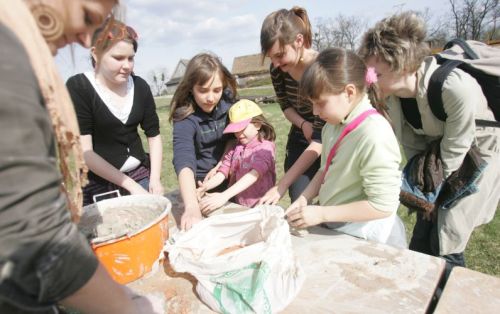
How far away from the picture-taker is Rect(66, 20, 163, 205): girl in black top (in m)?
1.93

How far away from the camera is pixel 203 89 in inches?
79.5

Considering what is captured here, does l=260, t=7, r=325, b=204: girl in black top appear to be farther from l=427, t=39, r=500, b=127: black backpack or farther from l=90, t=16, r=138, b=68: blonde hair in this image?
l=90, t=16, r=138, b=68: blonde hair

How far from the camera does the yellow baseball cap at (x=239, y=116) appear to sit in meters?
2.06

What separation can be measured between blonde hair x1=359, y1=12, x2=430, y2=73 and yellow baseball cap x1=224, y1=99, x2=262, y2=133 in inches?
30.2

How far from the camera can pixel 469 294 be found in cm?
105

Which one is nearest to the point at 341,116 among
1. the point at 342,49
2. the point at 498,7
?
the point at 342,49

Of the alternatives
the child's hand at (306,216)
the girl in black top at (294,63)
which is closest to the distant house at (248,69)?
the girl in black top at (294,63)

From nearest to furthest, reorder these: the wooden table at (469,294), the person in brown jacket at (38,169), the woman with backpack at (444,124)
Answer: the person in brown jacket at (38,169), the wooden table at (469,294), the woman with backpack at (444,124)

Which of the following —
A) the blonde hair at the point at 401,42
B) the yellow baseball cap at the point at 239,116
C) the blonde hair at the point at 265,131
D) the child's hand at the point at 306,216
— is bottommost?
the child's hand at the point at 306,216

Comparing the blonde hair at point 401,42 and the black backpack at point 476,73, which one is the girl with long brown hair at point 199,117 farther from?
the black backpack at point 476,73

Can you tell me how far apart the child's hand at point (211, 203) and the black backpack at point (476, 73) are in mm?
1217

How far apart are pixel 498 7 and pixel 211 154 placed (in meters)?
41.4

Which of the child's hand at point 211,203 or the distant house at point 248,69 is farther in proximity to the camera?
the distant house at point 248,69

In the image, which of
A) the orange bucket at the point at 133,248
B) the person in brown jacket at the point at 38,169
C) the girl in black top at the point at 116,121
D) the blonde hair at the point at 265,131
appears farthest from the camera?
the blonde hair at the point at 265,131
